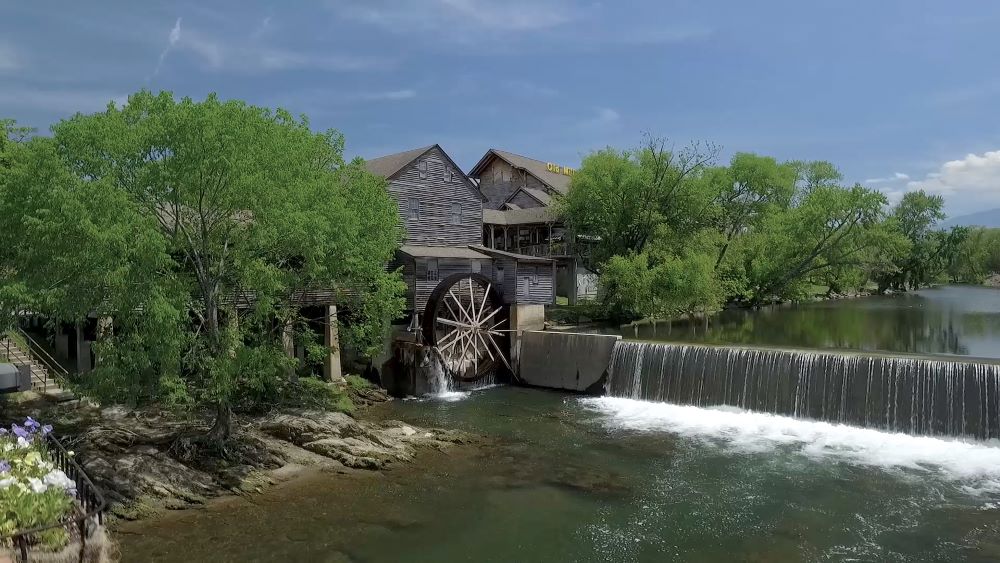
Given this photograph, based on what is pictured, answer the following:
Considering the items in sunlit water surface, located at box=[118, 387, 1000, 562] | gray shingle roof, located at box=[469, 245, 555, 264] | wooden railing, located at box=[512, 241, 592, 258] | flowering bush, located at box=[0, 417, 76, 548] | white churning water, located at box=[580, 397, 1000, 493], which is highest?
wooden railing, located at box=[512, 241, 592, 258]

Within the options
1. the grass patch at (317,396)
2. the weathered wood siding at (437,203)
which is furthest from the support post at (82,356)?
the weathered wood siding at (437,203)

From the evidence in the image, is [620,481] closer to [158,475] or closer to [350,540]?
[350,540]

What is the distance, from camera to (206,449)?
14.1m

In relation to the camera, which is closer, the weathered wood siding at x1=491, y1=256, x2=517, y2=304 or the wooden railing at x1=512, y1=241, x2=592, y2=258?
the weathered wood siding at x1=491, y1=256, x2=517, y2=304

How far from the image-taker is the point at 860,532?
10844mm

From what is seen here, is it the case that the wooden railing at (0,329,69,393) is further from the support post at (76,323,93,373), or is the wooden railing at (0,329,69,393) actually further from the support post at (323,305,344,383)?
the support post at (323,305,344,383)

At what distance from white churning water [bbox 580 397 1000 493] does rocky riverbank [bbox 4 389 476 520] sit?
18.3 ft

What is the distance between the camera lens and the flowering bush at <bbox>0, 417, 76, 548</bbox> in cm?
727

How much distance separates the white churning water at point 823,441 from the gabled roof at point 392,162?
12.5m

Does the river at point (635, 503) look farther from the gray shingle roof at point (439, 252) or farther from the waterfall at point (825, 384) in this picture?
the gray shingle roof at point (439, 252)

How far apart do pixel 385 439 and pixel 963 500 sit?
1157 centimetres

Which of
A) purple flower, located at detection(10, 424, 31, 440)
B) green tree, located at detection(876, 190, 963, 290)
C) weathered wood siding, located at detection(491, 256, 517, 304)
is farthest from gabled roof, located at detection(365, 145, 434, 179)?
green tree, located at detection(876, 190, 963, 290)

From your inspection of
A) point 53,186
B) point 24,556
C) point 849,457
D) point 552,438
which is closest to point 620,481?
point 552,438

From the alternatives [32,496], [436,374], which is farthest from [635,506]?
[436,374]
